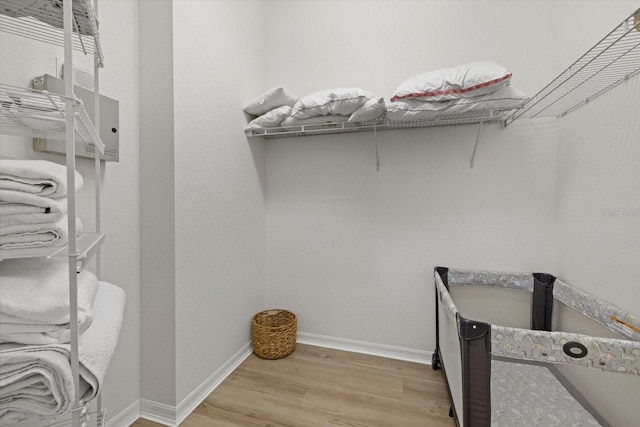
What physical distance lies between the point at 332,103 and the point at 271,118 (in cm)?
42

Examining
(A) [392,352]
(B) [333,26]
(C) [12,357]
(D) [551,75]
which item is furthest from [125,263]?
(D) [551,75]

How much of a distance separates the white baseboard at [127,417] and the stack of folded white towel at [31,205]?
1.03 metres

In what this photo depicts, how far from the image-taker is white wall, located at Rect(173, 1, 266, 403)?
53.6 inches

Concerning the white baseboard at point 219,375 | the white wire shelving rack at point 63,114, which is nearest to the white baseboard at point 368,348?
the white baseboard at point 219,375

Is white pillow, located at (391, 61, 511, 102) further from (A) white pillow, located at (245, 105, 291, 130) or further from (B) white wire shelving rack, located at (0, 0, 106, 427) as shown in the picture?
(B) white wire shelving rack, located at (0, 0, 106, 427)

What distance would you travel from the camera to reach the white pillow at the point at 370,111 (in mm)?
1508

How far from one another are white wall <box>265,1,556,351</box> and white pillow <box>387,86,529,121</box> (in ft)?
1.03

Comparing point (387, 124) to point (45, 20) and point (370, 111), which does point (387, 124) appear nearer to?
point (370, 111)

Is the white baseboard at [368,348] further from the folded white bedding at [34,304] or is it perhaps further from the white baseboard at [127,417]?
the folded white bedding at [34,304]

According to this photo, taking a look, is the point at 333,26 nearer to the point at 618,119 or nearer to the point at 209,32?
the point at 209,32

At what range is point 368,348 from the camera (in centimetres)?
195

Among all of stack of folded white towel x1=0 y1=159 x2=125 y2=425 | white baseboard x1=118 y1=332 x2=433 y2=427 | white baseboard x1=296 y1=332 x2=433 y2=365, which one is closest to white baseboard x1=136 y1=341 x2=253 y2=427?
white baseboard x1=118 y1=332 x2=433 y2=427

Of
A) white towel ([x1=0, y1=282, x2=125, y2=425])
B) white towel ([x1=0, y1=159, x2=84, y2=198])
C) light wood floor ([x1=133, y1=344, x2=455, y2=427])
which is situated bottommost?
light wood floor ([x1=133, y1=344, x2=455, y2=427])

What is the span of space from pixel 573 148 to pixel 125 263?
7.57 ft
